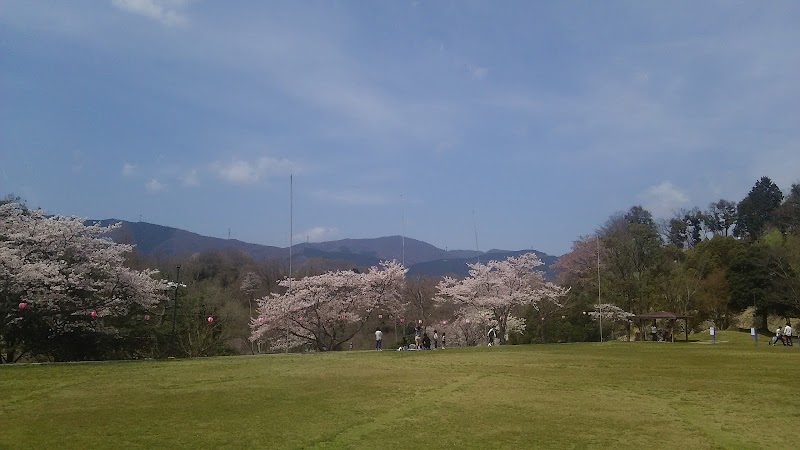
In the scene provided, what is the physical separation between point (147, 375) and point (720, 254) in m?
55.9

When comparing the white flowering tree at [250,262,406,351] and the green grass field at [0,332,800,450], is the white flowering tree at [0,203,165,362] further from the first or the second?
the white flowering tree at [250,262,406,351]

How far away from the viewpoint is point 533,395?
1373cm

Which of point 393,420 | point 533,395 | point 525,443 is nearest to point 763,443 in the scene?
point 525,443

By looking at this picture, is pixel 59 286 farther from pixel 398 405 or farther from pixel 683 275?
pixel 683 275

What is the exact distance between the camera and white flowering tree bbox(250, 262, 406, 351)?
3775cm

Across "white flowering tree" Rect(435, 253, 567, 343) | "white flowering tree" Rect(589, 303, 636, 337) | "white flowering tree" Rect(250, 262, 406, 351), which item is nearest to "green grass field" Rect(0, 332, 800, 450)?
"white flowering tree" Rect(250, 262, 406, 351)

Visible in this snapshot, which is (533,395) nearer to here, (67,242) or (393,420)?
Result: (393,420)

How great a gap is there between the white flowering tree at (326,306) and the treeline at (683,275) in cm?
1671

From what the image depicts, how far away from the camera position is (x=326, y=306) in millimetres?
38094

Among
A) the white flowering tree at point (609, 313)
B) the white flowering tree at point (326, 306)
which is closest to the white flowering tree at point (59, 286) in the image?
the white flowering tree at point (326, 306)

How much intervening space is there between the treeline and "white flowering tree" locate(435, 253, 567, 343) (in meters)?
4.65

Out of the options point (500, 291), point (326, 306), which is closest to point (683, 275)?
point (500, 291)

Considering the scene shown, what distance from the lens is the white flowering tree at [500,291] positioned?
41250 mm

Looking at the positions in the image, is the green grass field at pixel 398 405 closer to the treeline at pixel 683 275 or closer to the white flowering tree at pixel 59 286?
the white flowering tree at pixel 59 286
